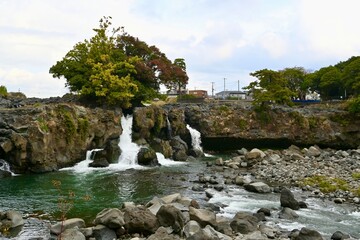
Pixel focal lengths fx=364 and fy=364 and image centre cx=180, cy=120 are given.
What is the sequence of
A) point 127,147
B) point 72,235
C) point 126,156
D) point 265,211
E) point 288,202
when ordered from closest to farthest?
point 72,235, point 265,211, point 288,202, point 126,156, point 127,147

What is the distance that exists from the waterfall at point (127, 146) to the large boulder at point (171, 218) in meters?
21.0

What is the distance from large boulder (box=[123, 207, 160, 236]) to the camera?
15.0 metres

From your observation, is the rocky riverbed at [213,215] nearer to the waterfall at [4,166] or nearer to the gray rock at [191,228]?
the gray rock at [191,228]

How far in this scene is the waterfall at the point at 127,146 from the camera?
119ft

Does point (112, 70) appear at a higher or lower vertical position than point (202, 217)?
higher

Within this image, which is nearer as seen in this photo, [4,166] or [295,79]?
[4,166]

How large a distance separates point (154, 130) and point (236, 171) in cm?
1322

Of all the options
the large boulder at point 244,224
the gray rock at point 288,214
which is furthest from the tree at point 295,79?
the large boulder at point 244,224

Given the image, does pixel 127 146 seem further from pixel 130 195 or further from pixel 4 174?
pixel 130 195

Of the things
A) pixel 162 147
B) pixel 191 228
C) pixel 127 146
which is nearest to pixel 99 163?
pixel 127 146

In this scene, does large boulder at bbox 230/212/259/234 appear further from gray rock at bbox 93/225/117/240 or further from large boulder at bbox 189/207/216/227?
gray rock at bbox 93/225/117/240

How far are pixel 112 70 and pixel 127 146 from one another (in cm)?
919

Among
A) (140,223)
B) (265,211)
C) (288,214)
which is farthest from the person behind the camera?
(265,211)

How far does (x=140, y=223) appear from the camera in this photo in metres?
15.0
